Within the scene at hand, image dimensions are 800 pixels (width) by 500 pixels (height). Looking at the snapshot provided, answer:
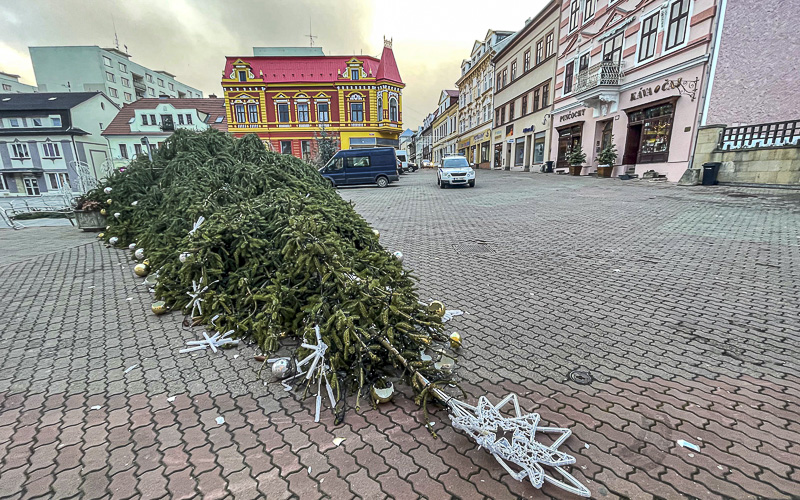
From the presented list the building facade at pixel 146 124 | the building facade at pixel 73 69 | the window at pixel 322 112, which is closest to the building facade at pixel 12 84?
the building facade at pixel 73 69

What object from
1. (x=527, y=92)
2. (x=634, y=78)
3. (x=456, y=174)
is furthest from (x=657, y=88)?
(x=527, y=92)

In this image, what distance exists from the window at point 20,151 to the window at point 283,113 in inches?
1126

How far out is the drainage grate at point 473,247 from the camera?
23.2 ft

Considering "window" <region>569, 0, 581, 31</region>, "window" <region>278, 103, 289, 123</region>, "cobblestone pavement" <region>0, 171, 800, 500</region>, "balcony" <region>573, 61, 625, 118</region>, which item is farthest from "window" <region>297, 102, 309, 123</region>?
"cobblestone pavement" <region>0, 171, 800, 500</region>

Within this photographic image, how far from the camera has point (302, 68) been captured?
38312mm

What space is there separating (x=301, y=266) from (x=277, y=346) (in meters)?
0.75

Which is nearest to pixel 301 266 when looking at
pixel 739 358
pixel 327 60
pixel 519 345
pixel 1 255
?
pixel 519 345

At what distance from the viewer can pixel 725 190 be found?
1379 centimetres

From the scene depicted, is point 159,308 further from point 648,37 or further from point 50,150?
point 50,150

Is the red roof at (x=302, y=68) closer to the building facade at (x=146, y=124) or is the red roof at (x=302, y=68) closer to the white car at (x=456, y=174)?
the building facade at (x=146, y=124)

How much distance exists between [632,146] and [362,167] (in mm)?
16472

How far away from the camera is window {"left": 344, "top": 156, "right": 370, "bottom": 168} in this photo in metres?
22.2

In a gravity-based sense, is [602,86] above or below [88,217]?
above

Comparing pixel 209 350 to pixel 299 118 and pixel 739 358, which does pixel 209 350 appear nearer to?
pixel 739 358
